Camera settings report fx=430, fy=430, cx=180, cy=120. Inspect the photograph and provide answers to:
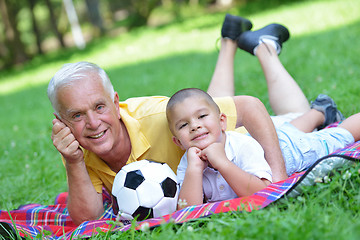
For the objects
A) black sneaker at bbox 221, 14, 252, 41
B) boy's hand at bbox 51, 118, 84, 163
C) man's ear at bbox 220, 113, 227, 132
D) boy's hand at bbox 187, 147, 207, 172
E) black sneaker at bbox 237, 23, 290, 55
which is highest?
black sneaker at bbox 221, 14, 252, 41

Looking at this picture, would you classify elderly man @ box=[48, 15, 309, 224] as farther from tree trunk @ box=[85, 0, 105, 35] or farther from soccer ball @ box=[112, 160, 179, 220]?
tree trunk @ box=[85, 0, 105, 35]

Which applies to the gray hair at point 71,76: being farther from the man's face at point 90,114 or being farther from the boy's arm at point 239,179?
the boy's arm at point 239,179

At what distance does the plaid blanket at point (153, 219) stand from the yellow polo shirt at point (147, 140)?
0.92ft

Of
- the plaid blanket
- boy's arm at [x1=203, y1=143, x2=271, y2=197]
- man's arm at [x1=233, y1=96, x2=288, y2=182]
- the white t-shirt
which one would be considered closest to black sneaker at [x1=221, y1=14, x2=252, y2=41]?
man's arm at [x1=233, y1=96, x2=288, y2=182]

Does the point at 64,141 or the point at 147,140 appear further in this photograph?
the point at 147,140

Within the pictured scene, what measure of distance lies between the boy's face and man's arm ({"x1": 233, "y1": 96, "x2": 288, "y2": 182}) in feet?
1.42

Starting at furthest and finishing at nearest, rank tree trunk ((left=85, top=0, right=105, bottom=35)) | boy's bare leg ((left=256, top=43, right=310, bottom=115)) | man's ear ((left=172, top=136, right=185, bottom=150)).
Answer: tree trunk ((left=85, top=0, right=105, bottom=35)), boy's bare leg ((left=256, top=43, right=310, bottom=115)), man's ear ((left=172, top=136, right=185, bottom=150))

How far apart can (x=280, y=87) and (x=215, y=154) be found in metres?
1.76

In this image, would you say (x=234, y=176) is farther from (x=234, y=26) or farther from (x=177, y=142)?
(x=234, y=26)

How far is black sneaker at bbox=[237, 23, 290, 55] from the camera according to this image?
441 cm

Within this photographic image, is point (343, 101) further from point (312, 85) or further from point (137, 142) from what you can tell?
point (137, 142)

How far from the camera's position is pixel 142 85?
8.31 meters

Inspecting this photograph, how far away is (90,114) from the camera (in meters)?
2.80

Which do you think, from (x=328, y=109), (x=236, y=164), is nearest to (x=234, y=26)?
(x=328, y=109)
